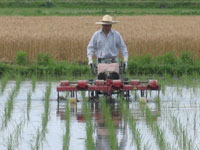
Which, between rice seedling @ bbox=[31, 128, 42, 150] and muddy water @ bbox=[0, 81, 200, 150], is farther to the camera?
muddy water @ bbox=[0, 81, 200, 150]

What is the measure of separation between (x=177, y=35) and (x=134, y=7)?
4062 cm

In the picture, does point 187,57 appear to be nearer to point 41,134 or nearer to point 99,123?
point 99,123

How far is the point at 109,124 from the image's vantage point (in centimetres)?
1161

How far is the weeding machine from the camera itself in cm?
1455

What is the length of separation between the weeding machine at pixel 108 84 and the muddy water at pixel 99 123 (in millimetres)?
288

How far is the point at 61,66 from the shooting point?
70.4 ft

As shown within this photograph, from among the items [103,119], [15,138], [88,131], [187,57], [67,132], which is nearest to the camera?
[88,131]

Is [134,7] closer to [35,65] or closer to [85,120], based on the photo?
[35,65]

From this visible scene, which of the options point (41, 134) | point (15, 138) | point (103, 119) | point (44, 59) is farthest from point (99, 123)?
point (44, 59)

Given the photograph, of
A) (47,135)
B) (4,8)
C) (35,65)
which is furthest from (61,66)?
(4,8)

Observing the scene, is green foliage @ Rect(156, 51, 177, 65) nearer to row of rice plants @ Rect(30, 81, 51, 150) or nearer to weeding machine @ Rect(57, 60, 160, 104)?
weeding machine @ Rect(57, 60, 160, 104)

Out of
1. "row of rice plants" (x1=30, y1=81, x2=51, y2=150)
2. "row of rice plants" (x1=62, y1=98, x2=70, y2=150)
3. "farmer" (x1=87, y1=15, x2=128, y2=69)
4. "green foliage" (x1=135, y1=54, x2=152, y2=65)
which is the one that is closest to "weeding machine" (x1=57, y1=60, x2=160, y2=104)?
"farmer" (x1=87, y1=15, x2=128, y2=69)

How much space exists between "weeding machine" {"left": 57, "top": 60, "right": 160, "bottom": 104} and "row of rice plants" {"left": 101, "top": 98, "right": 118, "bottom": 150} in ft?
0.95

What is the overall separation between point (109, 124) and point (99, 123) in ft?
1.91
